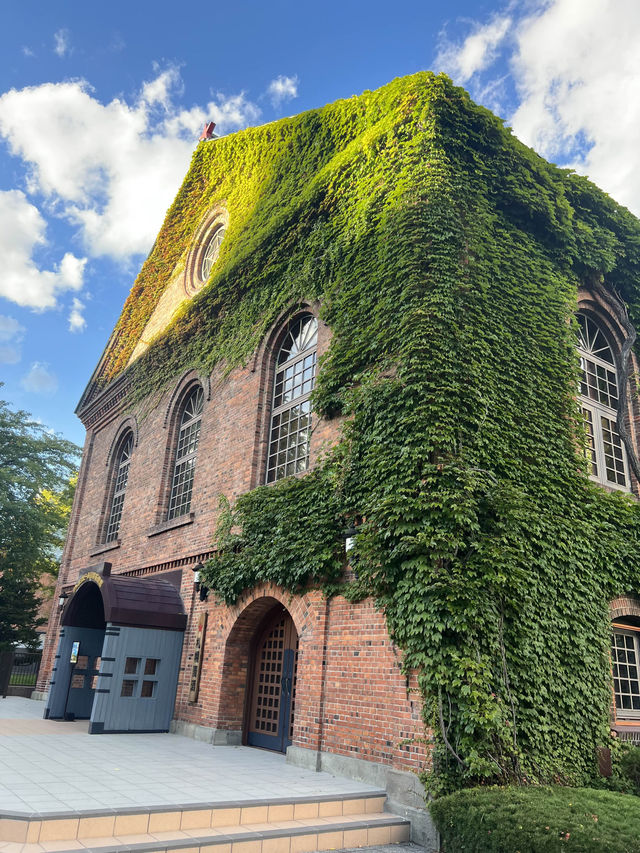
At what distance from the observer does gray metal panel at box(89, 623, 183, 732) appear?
35.7 ft

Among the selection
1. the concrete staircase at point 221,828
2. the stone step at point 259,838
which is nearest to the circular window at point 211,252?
the concrete staircase at point 221,828

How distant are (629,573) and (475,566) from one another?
3.53 metres

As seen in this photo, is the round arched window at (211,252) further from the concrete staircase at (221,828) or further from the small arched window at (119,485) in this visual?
A: the concrete staircase at (221,828)

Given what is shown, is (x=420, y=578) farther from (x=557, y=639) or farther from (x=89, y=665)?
(x=89, y=665)

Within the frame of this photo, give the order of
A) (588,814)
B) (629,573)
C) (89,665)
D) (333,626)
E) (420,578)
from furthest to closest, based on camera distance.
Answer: (89,665)
(629,573)
(333,626)
(420,578)
(588,814)

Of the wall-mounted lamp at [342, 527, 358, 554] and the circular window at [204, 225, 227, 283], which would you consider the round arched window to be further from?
the wall-mounted lamp at [342, 527, 358, 554]

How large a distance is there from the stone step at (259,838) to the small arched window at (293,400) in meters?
5.26

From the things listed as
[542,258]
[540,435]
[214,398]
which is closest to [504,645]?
[540,435]

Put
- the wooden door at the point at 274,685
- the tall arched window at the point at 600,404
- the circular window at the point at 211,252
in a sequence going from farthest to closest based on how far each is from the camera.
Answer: the circular window at the point at 211,252 → the tall arched window at the point at 600,404 → the wooden door at the point at 274,685

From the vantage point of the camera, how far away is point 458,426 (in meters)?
7.73

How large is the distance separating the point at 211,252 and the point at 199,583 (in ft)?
31.5

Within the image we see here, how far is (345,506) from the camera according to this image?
Result: 848 cm

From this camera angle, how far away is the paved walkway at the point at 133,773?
591 centimetres

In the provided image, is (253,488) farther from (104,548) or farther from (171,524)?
(104,548)
